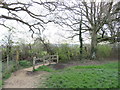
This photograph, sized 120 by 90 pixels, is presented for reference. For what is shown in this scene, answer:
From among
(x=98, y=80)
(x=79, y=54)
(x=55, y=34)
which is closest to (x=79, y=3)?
(x=55, y=34)

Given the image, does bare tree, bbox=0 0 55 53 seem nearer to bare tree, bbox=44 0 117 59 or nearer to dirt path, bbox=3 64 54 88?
bare tree, bbox=44 0 117 59

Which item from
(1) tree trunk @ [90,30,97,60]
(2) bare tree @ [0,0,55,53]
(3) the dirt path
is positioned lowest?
(3) the dirt path

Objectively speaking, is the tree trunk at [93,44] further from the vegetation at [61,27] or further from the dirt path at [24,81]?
the dirt path at [24,81]

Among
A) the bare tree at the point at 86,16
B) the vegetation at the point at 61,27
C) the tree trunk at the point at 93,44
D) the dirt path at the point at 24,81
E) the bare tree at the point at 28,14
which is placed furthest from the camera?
the tree trunk at the point at 93,44

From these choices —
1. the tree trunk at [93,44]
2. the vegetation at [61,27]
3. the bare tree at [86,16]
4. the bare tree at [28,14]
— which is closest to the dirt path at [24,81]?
the vegetation at [61,27]

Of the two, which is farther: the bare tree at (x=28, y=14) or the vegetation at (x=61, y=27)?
the vegetation at (x=61, y=27)

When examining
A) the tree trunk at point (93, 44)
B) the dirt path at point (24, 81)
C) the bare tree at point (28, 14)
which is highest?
the bare tree at point (28, 14)

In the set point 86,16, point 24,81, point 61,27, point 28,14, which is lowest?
point 24,81

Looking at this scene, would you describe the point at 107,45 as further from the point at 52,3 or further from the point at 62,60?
the point at 52,3

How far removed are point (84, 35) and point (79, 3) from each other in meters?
3.51

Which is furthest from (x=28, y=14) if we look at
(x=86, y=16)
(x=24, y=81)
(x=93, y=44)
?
(x=93, y=44)

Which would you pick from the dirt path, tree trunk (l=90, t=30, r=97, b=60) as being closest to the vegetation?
tree trunk (l=90, t=30, r=97, b=60)

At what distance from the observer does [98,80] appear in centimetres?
423

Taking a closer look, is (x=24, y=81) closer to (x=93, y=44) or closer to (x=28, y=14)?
(x=28, y=14)
